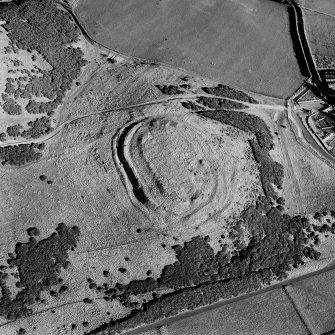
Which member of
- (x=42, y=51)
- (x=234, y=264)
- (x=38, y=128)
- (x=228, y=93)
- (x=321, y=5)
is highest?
(x=321, y=5)

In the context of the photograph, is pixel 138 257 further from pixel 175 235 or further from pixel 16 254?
pixel 16 254

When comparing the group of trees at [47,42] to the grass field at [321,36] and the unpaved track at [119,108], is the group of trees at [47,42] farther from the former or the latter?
the grass field at [321,36]

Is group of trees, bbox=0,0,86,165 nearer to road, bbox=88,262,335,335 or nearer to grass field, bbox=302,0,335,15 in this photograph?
road, bbox=88,262,335,335

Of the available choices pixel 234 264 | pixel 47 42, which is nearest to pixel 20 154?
pixel 47 42

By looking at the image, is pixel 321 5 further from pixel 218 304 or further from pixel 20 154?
pixel 20 154

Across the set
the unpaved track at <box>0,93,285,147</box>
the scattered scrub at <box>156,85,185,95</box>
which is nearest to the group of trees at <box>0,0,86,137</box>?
the unpaved track at <box>0,93,285,147</box>

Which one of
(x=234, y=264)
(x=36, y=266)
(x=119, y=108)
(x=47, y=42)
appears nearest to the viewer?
(x=36, y=266)
